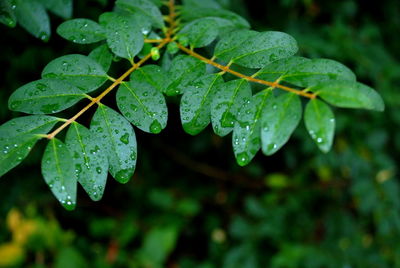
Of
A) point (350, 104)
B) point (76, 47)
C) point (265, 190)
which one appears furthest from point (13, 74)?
point (265, 190)

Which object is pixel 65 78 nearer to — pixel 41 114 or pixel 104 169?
pixel 41 114

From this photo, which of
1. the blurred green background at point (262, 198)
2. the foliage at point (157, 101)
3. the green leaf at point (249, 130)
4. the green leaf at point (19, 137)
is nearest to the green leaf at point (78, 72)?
the foliage at point (157, 101)

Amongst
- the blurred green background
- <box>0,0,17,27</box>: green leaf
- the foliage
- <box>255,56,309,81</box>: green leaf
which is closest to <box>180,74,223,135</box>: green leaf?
the foliage

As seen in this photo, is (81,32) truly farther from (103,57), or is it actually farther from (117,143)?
(117,143)

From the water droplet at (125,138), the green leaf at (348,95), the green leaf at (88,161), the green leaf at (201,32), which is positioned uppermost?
the green leaf at (348,95)

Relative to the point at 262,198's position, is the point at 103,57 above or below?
above

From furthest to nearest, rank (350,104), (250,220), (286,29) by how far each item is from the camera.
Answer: (250,220)
(286,29)
(350,104)

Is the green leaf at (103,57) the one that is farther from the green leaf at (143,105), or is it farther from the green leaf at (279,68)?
the green leaf at (279,68)

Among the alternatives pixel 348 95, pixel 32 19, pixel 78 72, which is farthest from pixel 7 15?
pixel 348 95
